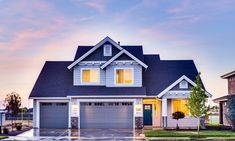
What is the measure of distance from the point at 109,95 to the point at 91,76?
3.17m

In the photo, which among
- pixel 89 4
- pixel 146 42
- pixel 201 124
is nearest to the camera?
pixel 89 4

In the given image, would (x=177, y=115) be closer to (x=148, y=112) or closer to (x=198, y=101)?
(x=148, y=112)

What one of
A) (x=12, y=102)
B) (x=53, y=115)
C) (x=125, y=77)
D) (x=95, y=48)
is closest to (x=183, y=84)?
(x=125, y=77)

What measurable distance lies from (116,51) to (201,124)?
1033 cm

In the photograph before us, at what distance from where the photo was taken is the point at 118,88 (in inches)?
1686

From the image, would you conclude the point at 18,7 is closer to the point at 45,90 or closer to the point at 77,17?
the point at 77,17

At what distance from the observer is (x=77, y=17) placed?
127 ft

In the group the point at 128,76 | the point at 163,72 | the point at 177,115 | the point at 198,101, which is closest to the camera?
the point at 198,101

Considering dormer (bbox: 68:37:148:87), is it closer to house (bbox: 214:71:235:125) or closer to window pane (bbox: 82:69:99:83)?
window pane (bbox: 82:69:99:83)

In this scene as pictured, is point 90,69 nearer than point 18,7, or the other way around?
point 18,7

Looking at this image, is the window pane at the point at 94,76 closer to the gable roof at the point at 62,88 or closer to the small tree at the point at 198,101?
the gable roof at the point at 62,88

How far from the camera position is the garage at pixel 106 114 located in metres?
42.2

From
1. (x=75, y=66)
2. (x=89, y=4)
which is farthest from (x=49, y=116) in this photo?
(x=89, y=4)

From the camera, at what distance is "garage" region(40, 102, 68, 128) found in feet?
141
